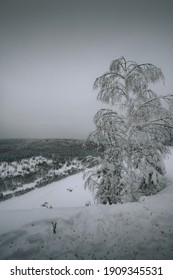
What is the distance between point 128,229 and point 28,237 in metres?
→ 2.69

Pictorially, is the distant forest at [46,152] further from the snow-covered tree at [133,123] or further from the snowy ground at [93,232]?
the snowy ground at [93,232]

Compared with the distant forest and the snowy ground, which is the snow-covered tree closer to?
the snowy ground

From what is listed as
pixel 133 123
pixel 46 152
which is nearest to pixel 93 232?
pixel 133 123

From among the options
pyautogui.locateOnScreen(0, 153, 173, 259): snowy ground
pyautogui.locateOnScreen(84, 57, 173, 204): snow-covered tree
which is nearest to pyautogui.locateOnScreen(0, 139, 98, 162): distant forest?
pyautogui.locateOnScreen(84, 57, 173, 204): snow-covered tree

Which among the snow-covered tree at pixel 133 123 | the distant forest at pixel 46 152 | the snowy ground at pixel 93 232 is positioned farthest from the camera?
the distant forest at pixel 46 152

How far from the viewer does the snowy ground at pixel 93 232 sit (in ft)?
12.0

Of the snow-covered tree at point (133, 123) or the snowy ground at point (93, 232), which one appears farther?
the snow-covered tree at point (133, 123)

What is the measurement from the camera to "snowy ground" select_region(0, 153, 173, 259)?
367cm

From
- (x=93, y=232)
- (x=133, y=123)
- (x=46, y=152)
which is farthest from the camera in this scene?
(x=46, y=152)

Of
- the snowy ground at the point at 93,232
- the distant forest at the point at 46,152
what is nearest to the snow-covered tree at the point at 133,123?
the snowy ground at the point at 93,232

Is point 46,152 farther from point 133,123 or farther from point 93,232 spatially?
point 93,232

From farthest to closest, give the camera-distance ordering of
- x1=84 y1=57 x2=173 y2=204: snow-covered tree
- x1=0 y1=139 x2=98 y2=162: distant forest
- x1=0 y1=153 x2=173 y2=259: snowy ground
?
x1=0 y1=139 x2=98 y2=162: distant forest < x1=84 y1=57 x2=173 y2=204: snow-covered tree < x1=0 y1=153 x2=173 y2=259: snowy ground

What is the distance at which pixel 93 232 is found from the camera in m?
4.49

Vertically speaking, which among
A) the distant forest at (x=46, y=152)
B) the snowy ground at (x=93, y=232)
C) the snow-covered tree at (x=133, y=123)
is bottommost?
the distant forest at (x=46, y=152)
